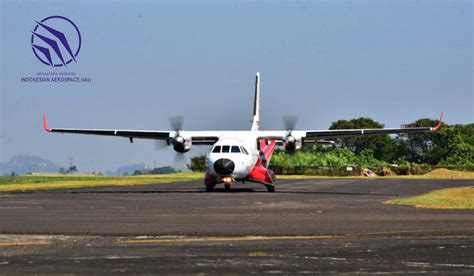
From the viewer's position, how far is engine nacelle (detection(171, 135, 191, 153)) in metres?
50.8

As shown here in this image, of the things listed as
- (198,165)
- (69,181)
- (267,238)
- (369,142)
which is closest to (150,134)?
(69,181)

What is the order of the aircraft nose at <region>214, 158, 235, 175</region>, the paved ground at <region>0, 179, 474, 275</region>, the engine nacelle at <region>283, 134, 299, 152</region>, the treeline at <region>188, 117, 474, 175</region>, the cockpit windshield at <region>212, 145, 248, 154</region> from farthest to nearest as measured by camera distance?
the treeline at <region>188, 117, 474, 175</region> → the engine nacelle at <region>283, 134, 299, 152</region> → the cockpit windshield at <region>212, 145, 248, 154</region> → the aircraft nose at <region>214, 158, 235, 175</region> → the paved ground at <region>0, 179, 474, 275</region>

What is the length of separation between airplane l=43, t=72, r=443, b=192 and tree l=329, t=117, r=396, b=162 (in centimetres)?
11951

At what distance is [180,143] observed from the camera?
50.8 meters

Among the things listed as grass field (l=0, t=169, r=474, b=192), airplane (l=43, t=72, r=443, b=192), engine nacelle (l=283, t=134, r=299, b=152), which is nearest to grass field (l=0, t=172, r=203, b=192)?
grass field (l=0, t=169, r=474, b=192)

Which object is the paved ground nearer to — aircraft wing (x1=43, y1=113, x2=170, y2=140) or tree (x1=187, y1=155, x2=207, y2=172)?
aircraft wing (x1=43, y1=113, x2=170, y2=140)

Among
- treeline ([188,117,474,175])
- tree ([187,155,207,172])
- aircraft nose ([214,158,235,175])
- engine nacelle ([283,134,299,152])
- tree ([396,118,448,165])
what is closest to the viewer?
aircraft nose ([214,158,235,175])

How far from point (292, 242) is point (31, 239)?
5.11 metres

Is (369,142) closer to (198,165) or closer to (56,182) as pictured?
(198,165)

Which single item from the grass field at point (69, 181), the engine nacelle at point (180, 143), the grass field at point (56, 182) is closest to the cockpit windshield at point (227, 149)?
the engine nacelle at point (180, 143)

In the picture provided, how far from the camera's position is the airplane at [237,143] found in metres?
45.8

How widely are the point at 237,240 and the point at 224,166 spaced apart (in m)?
27.9

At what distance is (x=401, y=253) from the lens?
14305 millimetres

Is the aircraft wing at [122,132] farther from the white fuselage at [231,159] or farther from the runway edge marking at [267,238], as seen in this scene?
the runway edge marking at [267,238]
